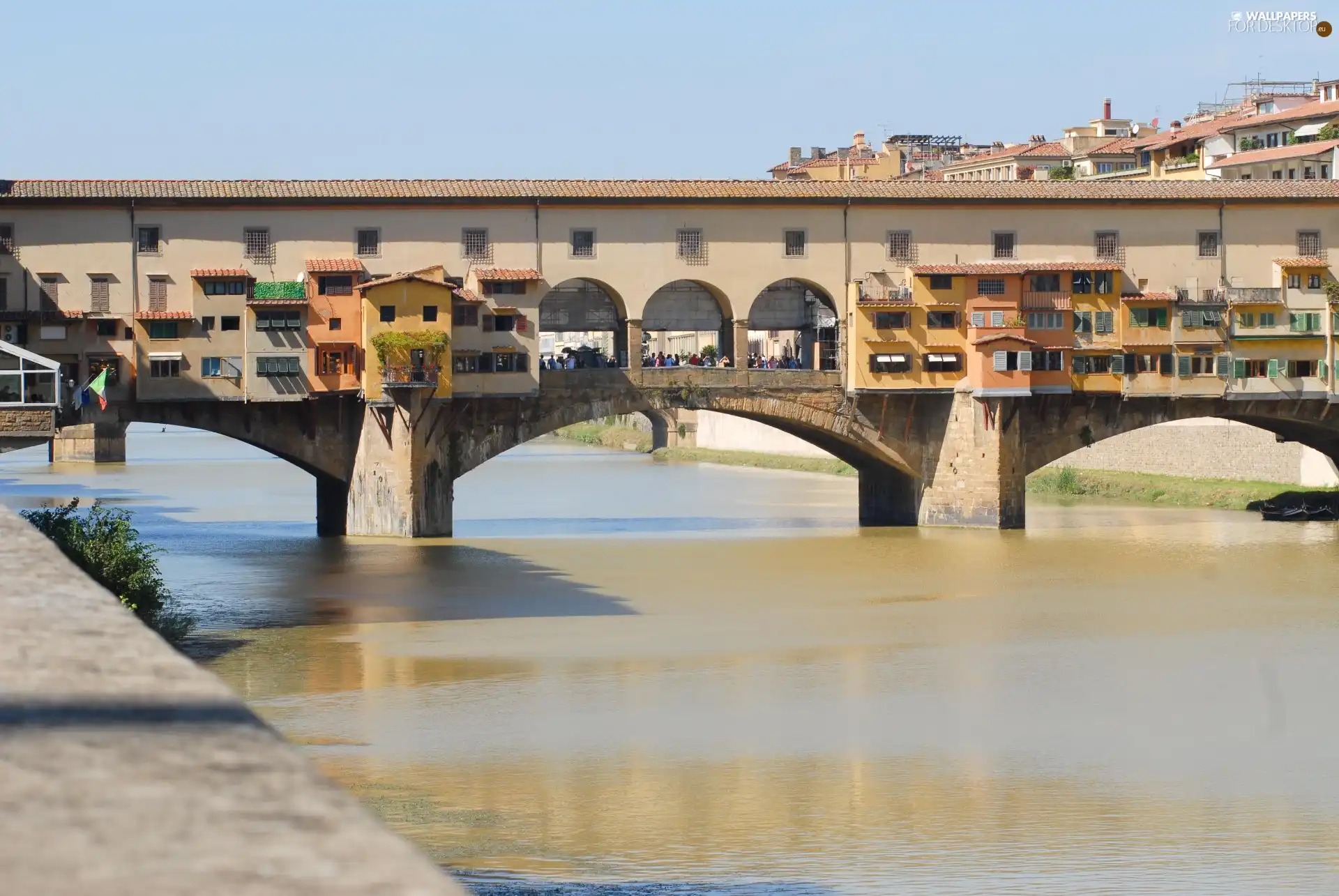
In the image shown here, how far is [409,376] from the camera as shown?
3531 centimetres

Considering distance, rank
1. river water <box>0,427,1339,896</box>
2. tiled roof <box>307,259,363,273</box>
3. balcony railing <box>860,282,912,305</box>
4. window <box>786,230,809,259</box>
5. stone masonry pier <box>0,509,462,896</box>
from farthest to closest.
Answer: window <box>786,230,809,259</box> → balcony railing <box>860,282,912,305</box> → tiled roof <box>307,259,363,273</box> → river water <box>0,427,1339,896</box> → stone masonry pier <box>0,509,462,896</box>

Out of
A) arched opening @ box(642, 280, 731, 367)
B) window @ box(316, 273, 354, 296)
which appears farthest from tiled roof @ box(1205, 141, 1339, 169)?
window @ box(316, 273, 354, 296)

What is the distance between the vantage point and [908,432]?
3831cm

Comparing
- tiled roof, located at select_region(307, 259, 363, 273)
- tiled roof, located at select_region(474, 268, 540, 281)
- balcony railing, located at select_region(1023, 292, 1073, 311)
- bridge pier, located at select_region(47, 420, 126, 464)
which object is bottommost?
bridge pier, located at select_region(47, 420, 126, 464)

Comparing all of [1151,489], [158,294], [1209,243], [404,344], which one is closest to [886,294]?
[1209,243]

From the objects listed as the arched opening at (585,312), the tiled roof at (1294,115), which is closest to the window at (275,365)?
the arched opening at (585,312)

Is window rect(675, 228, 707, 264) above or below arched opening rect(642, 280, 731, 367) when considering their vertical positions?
above

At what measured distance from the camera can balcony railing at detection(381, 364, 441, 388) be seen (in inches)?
1388

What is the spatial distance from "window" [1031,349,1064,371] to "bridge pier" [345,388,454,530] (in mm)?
11797

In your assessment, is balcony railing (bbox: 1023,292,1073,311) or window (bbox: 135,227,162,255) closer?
window (bbox: 135,227,162,255)

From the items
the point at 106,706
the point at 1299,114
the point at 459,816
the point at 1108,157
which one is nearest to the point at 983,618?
the point at 459,816

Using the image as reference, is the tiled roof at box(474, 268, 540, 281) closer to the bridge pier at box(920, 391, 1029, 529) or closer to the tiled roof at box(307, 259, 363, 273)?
the tiled roof at box(307, 259, 363, 273)

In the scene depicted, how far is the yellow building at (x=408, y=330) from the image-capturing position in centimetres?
3541

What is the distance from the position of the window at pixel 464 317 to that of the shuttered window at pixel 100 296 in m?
6.54
